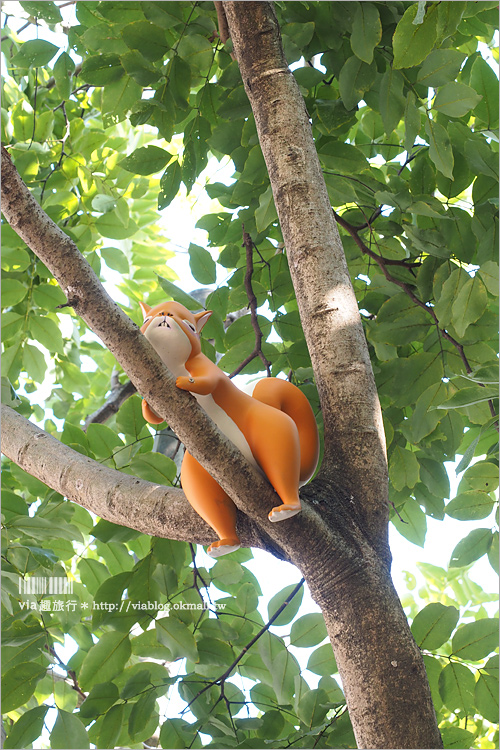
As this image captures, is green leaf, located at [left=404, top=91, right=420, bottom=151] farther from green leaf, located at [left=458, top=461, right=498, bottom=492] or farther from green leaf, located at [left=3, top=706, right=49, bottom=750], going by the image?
green leaf, located at [left=3, top=706, right=49, bottom=750]

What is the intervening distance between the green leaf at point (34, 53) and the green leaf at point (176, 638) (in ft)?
4.92

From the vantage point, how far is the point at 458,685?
1.26m

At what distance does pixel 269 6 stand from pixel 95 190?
0.95 metres

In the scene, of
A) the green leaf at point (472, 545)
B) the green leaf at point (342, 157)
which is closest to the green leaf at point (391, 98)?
the green leaf at point (342, 157)

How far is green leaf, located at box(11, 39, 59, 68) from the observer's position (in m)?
1.74

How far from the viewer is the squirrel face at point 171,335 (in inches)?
40.3

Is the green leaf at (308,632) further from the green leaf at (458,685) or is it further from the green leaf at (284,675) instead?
the green leaf at (458,685)

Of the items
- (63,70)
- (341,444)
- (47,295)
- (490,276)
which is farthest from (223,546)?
(63,70)

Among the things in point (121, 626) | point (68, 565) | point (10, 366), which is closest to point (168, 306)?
point (121, 626)

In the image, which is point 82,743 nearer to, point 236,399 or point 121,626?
point 121,626

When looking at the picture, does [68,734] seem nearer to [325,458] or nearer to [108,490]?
[108,490]

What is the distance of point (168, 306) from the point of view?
1110mm

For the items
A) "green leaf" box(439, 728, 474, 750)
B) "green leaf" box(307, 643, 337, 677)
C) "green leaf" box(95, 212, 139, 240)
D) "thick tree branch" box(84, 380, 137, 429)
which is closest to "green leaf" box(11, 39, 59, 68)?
"green leaf" box(95, 212, 139, 240)

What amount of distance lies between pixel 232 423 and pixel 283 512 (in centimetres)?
20
